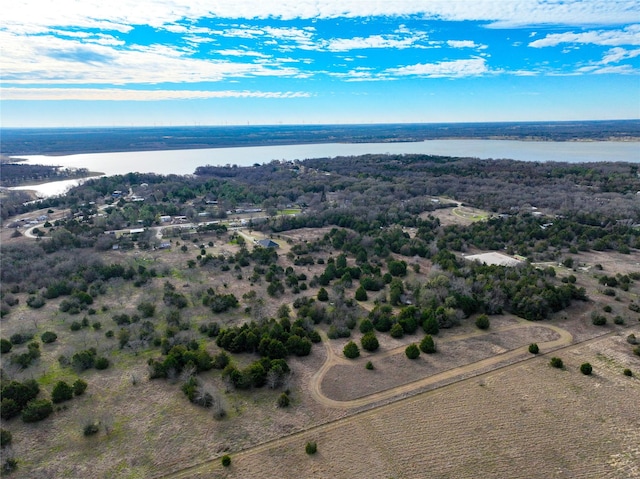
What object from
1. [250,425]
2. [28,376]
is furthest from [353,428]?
[28,376]

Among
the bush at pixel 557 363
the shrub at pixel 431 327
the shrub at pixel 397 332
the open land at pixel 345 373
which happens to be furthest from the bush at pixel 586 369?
the shrub at pixel 397 332

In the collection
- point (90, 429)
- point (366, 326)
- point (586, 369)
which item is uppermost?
point (366, 326)

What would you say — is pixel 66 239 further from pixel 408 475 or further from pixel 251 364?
pixel 408 475

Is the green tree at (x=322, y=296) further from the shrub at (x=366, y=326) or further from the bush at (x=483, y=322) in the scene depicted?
the bush at (x=483, y=322)

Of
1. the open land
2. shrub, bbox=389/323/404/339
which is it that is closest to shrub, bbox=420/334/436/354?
the open land

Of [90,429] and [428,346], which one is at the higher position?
[428,346]

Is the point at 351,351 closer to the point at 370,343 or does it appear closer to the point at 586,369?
the point at 370,343

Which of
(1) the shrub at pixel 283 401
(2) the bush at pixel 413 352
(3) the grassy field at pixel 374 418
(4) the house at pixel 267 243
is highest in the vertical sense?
(4) the house at pixel 267 243

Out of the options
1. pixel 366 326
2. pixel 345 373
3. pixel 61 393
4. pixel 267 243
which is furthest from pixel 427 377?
pixel 267 243
